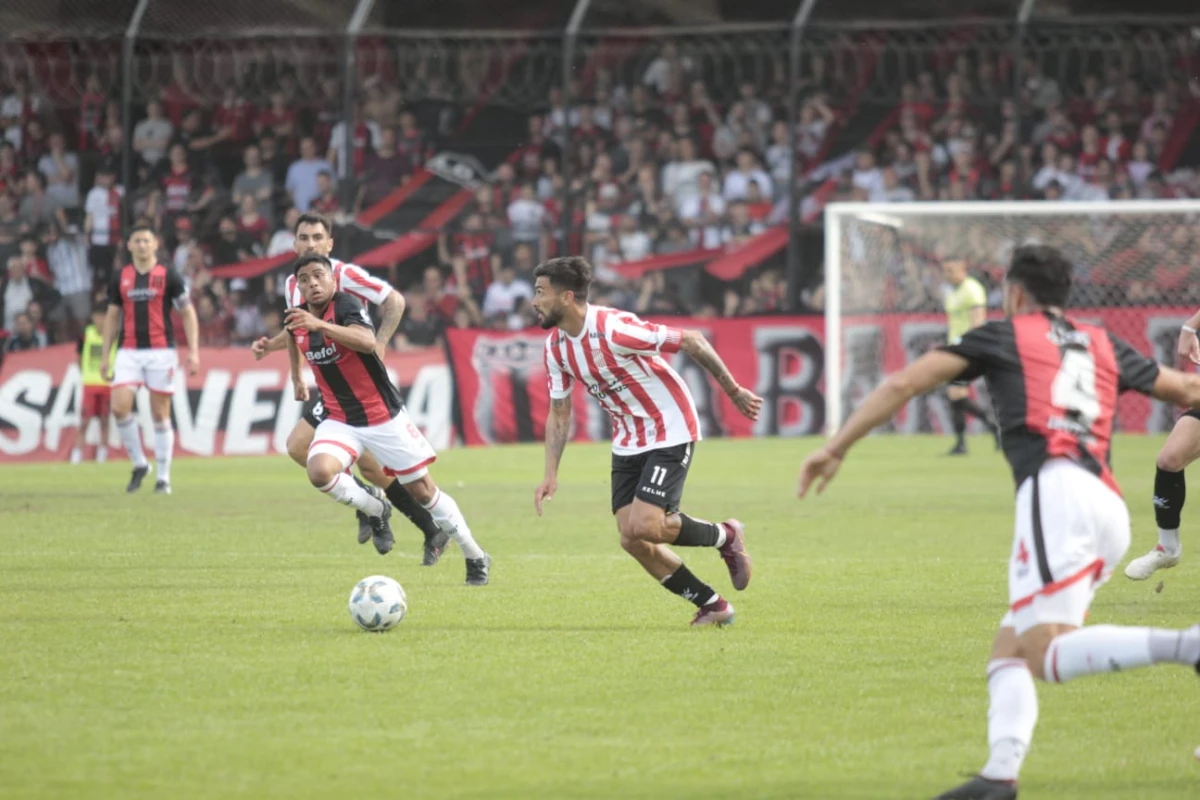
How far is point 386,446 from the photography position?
34.1 feet

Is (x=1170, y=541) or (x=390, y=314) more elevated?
(x=390, y=314)

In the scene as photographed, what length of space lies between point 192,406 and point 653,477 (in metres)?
13.6

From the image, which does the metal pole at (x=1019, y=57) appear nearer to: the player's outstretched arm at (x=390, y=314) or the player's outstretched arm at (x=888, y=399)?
the player's outstretched arm at (x=390, y=314)

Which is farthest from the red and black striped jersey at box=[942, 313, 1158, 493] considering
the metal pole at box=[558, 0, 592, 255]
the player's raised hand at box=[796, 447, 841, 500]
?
the metal pole at box=[558, 0, 592, 255]

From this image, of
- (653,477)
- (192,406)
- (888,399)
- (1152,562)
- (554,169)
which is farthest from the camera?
(554,169)

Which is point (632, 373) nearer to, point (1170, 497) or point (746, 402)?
point (746, 402)

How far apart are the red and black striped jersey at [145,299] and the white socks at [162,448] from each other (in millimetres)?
768

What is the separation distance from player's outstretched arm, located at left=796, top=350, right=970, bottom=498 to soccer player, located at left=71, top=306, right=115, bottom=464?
657 inches

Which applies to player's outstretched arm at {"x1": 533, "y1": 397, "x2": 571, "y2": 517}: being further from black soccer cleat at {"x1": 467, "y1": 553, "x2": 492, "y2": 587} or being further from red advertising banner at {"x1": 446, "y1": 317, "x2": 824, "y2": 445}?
red advertising banner at {"x1": 446, "y1": 317, "x2": 824, "y2": 445}

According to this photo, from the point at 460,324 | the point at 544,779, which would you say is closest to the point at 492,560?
the point at 544,779

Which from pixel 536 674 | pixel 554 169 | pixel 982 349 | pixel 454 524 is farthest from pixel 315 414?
pixel 554 169

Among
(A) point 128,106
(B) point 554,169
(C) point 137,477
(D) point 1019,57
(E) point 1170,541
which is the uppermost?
(D) point 1019,57

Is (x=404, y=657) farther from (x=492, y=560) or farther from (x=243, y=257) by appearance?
(x=243, y=257)

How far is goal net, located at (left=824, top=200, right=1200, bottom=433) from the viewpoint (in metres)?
23.5
